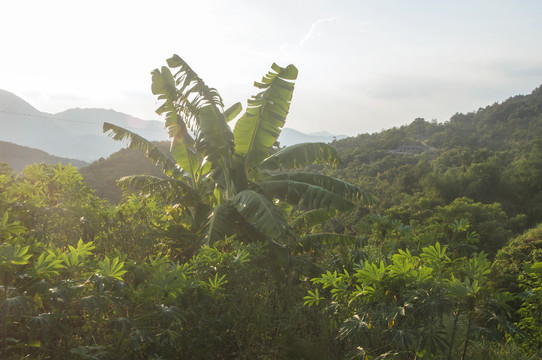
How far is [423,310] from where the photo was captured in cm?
229

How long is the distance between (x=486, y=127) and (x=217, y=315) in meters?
59.9

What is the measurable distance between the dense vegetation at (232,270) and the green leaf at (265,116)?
0.09 feet

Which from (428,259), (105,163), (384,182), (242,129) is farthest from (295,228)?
(105,163)

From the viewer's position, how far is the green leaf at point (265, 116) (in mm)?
6730

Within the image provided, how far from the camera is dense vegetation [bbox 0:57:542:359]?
88.1 inches

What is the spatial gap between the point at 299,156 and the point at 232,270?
4.51m

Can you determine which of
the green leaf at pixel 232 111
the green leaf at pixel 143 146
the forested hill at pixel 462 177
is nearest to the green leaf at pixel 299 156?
the green leaf at pixel 232 111

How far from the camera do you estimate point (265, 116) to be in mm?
6852

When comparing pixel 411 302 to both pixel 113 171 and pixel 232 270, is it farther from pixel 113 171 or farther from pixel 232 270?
pixel 113 171

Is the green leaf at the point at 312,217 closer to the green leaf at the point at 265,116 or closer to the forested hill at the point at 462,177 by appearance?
the green leaf at the point at 265,116

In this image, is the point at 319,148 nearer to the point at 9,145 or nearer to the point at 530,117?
the point at 9,145

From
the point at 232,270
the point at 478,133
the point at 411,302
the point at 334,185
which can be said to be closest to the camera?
the point at 411,302

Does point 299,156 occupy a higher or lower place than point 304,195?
higher

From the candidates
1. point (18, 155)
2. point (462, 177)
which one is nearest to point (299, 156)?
point (462, 177)
